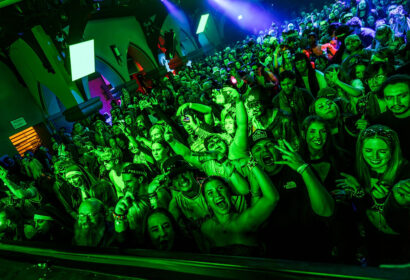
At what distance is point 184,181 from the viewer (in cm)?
226

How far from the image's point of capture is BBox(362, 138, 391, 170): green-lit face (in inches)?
62.6

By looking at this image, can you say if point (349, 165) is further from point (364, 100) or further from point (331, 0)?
point (331, 0)

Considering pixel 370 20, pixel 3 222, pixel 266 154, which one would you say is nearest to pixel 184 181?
pixel 266 154

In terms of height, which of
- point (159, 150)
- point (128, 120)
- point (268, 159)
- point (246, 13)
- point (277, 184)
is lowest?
point (277, 184)

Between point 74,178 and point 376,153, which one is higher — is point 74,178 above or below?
above

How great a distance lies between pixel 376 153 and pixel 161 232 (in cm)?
184

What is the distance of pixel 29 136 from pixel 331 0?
86.8 ft

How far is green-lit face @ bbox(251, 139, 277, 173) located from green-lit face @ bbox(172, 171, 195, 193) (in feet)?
2.34

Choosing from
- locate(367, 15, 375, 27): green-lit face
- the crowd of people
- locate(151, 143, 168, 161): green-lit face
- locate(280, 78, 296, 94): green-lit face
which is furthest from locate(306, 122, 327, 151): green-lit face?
locate(367, 15, 375, 27): green-lit face

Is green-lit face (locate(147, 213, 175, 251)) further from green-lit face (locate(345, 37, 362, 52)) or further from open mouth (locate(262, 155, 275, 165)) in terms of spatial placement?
green-lit face (locate(345, 37, 362, 52))

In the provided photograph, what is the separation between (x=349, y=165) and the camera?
2.17 m

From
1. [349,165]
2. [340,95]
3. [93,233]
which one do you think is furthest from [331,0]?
[93,233]

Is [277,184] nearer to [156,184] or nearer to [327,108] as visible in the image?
[327,108]

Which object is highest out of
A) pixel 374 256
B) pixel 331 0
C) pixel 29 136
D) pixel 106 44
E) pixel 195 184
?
pixel 106 44
